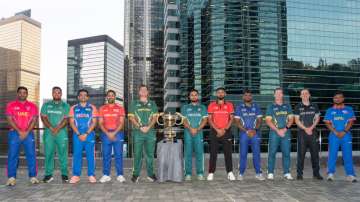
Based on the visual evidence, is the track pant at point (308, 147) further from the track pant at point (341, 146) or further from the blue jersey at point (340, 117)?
the blue jersey at point (340, 117)

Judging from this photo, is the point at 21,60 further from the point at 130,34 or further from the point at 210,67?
the point at 210,67

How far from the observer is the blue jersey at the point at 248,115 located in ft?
24.6

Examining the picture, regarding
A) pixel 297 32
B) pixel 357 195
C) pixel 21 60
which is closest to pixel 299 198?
pixel 357 195

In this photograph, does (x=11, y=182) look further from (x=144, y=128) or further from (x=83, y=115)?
(x=144, y=128)

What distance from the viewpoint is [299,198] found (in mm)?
4965

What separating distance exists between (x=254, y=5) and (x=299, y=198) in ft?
230

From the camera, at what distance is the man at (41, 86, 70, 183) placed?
277 inches

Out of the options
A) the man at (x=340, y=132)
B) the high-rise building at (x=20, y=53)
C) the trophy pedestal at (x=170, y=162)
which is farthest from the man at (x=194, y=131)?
the high-rise building at (x=20, y=53)

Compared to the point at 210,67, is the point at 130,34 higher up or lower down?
higher up

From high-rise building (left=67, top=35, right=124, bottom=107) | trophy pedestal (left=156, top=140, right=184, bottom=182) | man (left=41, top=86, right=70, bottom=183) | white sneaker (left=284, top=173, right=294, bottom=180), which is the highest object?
high-rise building (left=67, top=35, right=124, bottom=107)

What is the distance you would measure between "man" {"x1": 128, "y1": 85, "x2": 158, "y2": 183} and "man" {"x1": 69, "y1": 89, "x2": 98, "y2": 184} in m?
0.85

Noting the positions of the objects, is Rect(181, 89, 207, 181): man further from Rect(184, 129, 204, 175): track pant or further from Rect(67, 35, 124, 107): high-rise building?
Rect(67, 35, 124, 107): high-rise building

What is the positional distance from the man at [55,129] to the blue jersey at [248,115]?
12.2 feet

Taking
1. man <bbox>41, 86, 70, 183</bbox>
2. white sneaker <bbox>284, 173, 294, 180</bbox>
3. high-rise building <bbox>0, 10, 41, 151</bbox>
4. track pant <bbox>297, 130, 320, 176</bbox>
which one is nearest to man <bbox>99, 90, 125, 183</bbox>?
man <bbox>41, 86, 70, 183</bbox>
